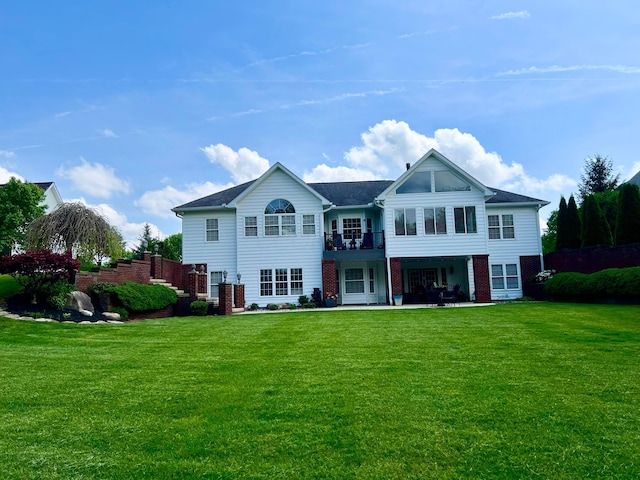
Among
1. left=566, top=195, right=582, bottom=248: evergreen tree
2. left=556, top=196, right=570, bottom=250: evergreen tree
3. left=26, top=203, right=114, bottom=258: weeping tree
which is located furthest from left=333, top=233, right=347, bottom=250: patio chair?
left=566, top=195, right=582, bottom=248: evergreen tree

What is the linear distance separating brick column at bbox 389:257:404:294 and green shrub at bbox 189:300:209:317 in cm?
936

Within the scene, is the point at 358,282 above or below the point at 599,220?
below

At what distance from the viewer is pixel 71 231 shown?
20219mm

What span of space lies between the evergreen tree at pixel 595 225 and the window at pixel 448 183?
5.58 metres

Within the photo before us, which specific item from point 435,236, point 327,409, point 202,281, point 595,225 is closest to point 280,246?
point 202,281

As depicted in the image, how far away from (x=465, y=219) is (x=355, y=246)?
19.7ft

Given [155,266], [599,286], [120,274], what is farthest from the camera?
[155,266]

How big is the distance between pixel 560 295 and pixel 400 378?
17.2 meters

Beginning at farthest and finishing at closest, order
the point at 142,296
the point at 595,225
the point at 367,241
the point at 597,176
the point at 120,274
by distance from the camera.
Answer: the point at 597,176 < the point at 367,241 < the point at 595,225 < the point at 120,274 < the point at 142,296

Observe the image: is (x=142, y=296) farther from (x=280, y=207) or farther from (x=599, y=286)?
(x=599, y=286)

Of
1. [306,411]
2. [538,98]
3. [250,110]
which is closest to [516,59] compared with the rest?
[538,98]

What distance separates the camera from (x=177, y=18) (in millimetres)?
→ 14164

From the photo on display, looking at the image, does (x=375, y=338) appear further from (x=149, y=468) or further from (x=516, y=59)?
(x=516, y=59)

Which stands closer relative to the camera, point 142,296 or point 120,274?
point 142,296
